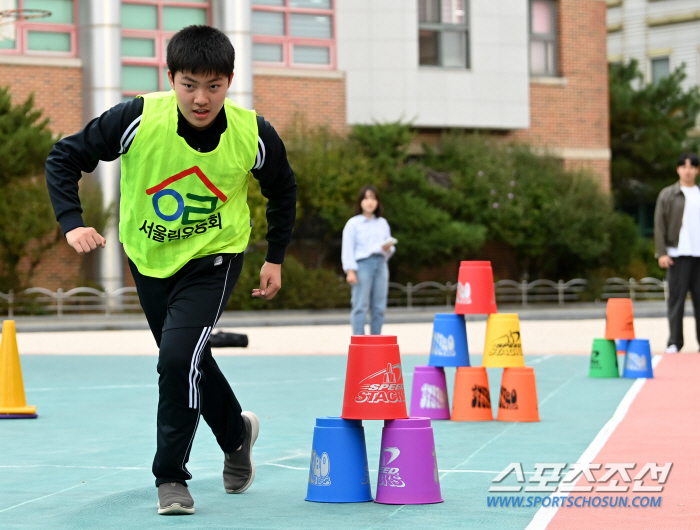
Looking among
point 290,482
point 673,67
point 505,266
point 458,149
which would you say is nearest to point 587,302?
point 505,266

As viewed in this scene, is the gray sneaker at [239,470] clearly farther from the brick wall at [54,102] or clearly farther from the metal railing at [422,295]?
the brick wall at [54,102]

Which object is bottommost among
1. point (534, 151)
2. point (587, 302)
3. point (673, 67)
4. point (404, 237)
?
point (587, 302)

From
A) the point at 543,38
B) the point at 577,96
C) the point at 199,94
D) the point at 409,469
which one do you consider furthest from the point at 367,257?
the point at 543,38

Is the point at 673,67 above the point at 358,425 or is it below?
above

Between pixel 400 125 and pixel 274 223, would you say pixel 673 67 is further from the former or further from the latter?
pixel 274 223

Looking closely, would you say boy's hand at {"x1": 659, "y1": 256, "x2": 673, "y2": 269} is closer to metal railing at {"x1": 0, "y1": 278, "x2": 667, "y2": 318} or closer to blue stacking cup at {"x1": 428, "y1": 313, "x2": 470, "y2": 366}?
blue stacking cup at {"x1": 428, "y1": 313, "x2": 470, "y2": 366}

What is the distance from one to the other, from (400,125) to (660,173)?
49.9ft

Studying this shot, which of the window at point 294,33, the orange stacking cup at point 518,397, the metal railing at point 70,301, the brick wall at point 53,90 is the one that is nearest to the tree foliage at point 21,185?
the metal railing at point 70,301

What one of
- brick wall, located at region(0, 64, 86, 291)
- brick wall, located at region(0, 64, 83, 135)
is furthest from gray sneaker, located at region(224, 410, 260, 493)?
brick wall, located at region(0, 64, 83, 135)

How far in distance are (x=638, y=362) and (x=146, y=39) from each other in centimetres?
2097

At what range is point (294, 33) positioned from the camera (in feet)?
100

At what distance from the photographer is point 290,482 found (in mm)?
5414

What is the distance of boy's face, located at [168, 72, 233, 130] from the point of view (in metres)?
4.52

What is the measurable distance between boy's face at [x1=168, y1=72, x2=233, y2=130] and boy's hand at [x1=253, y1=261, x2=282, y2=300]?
2.89 feet
